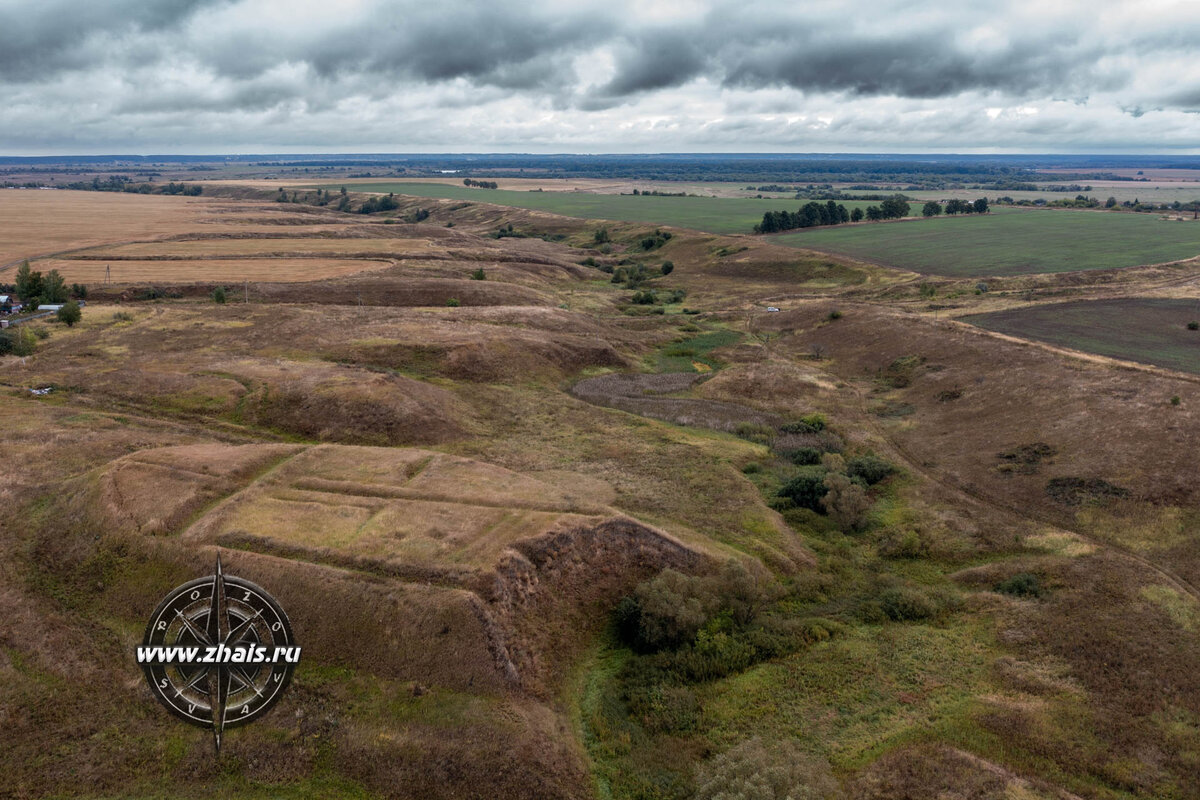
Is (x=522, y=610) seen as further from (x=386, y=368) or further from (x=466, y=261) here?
(x=466, y=261)

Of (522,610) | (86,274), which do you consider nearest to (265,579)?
(522,610)

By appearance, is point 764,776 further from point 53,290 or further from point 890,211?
point 890,211

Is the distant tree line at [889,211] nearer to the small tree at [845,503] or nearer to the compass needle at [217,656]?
the small tree at [845,503]

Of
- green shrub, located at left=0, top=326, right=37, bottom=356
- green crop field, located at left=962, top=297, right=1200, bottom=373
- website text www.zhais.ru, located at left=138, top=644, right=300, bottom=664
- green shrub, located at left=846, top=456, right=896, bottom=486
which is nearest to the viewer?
website text www.zhais.ru, located at left=138, top=644, right=300, bottom=664

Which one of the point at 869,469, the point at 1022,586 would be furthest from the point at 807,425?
the point at 1022,586

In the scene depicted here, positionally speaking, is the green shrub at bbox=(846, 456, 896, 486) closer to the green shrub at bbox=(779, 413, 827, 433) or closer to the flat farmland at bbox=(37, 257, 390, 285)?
the green shrub at bbox=(779, 413, 827, 433)

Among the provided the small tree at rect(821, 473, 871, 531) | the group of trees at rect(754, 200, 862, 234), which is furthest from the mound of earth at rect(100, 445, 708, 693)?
the group of trees at rect(754, 200, 862, 234)

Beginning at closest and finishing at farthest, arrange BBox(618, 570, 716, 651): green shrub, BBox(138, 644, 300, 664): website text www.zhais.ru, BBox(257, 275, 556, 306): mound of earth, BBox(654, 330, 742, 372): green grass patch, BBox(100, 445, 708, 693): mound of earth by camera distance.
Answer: BBox(138, 644, 300, 664): website text www.zhais.ru → BBox(100, 445, 708, 693): mound of earth → BBox(618, 570, 716, 651): green shrub → BBox(654, 330, 742, 372): green grass patch → BBox(257, 275, 556, 306): mound of earth
